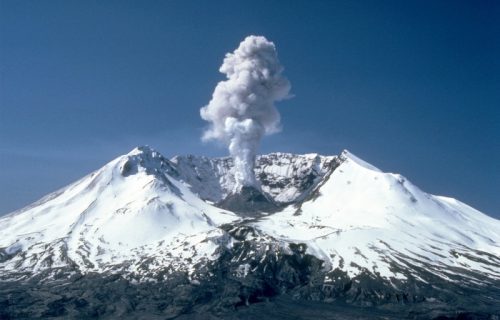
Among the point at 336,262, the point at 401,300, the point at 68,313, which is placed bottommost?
the point at 68,313

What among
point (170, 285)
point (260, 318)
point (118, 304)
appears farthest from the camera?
point (170, 285)

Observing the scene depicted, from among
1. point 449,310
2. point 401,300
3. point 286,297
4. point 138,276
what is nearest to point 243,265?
point 286,297

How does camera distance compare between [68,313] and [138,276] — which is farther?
[138,276]

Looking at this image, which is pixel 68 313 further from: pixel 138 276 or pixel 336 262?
pixel 336 262

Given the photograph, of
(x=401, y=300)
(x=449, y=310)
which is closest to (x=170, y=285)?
(x=401, y=300)

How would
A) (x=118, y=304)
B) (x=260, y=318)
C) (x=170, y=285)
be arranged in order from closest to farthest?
(x=260, y=318)
(x=118, y=304)
(x=170, y=285)

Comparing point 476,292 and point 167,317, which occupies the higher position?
point 476,292

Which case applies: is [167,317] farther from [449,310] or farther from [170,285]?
[449,310]
